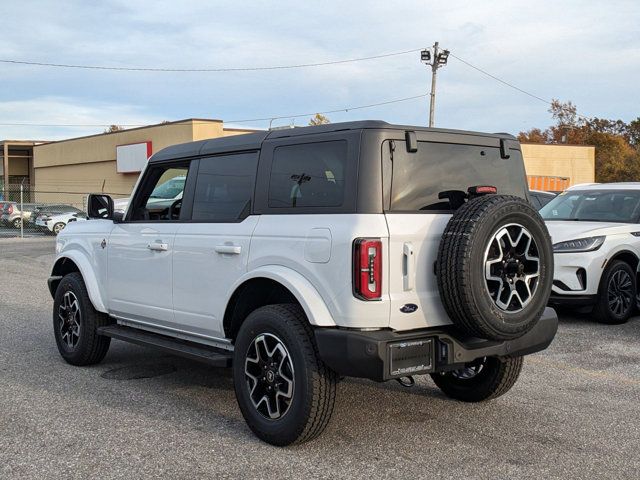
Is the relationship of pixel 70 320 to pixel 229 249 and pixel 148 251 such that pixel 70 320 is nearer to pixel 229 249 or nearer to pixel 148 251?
pixel 148 251

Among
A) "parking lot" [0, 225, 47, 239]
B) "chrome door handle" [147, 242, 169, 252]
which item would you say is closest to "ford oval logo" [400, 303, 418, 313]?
"chrome door handle" [147, 242, 169, 252]

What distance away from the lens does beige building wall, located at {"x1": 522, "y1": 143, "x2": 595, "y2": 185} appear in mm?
45781

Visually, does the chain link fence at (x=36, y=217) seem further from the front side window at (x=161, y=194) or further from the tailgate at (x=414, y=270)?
the tailgate at (x=414, y=270)

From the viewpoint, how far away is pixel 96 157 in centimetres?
4541

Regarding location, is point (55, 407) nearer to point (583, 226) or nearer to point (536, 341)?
point (536, 341)

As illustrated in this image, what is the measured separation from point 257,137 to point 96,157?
42.6 meters

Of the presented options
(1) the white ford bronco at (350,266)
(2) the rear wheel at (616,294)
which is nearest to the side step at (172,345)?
(1) the white ford bronco at (350,266)

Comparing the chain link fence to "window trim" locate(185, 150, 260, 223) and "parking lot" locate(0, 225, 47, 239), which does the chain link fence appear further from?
"window trim" locate(185, 150, 260, 223)

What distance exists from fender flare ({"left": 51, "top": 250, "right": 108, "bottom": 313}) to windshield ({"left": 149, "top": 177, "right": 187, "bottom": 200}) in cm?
99

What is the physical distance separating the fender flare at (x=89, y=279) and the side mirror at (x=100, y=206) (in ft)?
1.40

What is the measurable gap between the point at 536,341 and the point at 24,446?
3.37m

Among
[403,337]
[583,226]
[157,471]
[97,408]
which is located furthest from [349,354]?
[583,226]

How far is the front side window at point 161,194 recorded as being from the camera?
5910mm

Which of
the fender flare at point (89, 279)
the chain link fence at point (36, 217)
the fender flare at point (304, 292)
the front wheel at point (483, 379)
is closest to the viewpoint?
the fender flare at point (304, 292)
